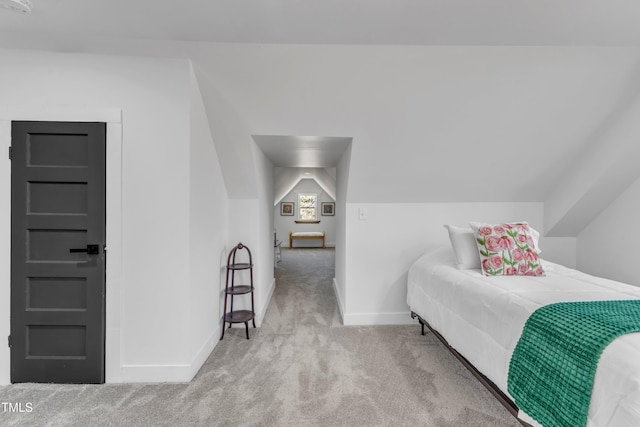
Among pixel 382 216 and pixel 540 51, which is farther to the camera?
pixel 382 216

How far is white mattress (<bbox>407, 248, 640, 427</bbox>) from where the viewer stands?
977mm

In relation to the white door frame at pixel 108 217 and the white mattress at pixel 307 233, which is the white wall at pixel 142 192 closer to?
the white door frame at pixel 108 217

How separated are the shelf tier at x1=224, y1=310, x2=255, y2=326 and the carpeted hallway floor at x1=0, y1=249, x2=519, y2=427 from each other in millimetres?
172

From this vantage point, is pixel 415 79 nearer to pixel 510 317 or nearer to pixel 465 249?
pixel 465 249

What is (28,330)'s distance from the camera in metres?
1.96

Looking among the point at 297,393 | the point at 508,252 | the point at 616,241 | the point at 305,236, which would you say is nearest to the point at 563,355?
the point at 508,252

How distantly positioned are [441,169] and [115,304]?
286 cm

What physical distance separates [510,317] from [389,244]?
1.58 m

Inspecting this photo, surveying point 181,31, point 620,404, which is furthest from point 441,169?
point 181,31

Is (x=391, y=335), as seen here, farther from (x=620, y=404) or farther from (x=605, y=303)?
(x=620, y=404)

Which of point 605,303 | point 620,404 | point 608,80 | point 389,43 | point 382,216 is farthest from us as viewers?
point 382,216

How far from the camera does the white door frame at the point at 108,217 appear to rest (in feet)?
6.33

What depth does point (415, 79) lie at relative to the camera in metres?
2.08

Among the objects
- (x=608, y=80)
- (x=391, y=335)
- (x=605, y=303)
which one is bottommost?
(x=391, y=335)
